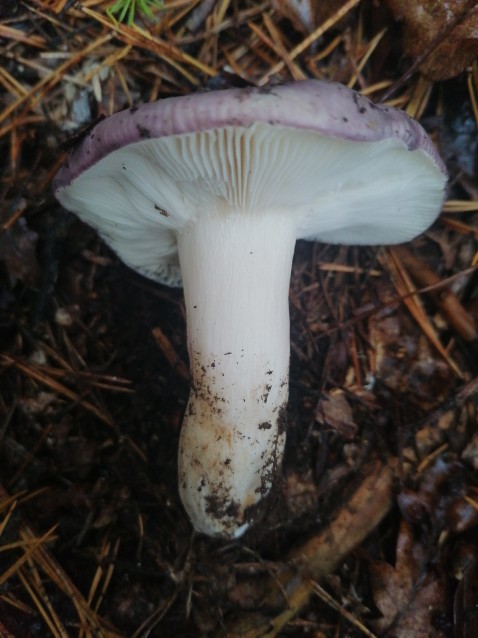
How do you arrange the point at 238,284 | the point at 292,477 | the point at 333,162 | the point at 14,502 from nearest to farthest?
the point at 333,162
the point at 238,284
the point at 14,502
the point at 292,477

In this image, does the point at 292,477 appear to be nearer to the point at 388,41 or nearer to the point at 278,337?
the point at 278,337

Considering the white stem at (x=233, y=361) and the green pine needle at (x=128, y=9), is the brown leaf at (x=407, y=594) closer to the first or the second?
the white stem at (x=233, y=361)

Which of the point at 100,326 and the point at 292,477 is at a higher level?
the point at 100,326

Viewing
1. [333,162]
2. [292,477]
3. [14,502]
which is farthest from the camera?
[292,477]

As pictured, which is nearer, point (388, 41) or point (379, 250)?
point (388, 41)

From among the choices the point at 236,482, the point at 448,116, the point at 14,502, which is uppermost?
the point at 448,116

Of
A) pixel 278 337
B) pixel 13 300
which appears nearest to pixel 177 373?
pixel 278 337

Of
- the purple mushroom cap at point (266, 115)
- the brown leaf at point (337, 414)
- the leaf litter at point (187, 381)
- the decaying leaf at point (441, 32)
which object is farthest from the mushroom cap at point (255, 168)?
the brown leaf at point (337, 414)
